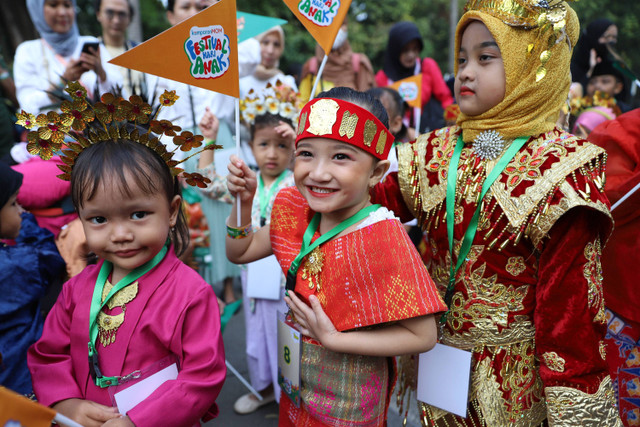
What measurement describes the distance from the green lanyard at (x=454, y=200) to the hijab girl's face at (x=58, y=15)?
386 cm

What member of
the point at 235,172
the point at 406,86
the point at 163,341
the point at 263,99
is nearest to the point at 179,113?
the point at 263,99

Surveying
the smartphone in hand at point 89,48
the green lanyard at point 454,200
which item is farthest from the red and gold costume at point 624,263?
the smartphone in hand at point 89,48

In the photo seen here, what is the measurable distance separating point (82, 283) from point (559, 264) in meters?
1.65

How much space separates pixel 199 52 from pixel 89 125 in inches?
18.8

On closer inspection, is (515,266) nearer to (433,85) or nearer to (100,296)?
(100,296)

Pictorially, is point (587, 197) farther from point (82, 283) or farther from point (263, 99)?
point (263, 99)

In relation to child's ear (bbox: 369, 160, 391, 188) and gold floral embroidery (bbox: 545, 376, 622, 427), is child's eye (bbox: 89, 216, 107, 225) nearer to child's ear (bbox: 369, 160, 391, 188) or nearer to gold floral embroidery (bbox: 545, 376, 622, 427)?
child's ear (bbox: 369, 160, 391, 188)

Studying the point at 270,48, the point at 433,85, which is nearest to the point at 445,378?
the point at 270,48

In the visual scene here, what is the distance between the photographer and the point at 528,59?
5.67ft

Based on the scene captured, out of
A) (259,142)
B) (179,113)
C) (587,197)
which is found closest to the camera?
(587,197)

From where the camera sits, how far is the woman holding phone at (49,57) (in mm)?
3939

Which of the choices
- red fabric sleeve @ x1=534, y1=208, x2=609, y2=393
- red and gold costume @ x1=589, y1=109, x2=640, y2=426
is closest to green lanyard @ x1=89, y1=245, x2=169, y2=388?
red fabric sleeve @ x1=534, y1=208, x2=609, y2=393

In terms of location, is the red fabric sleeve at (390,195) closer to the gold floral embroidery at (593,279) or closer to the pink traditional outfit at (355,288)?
the pink traditional outfit at (355,288)

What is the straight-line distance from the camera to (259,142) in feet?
10.6
